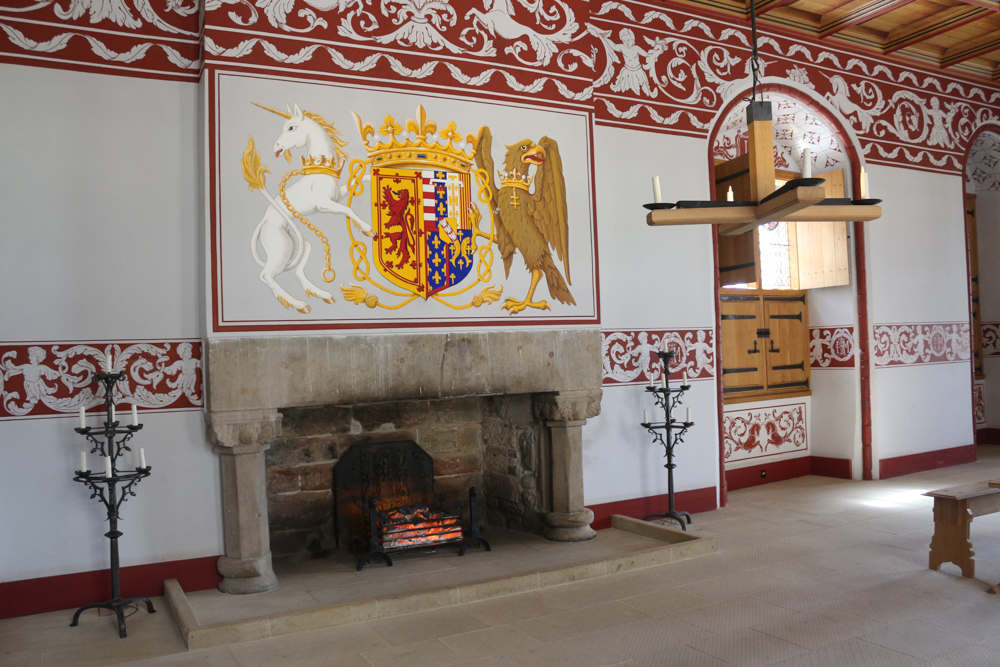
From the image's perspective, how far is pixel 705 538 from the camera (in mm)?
4797

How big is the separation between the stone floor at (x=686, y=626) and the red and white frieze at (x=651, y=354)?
1.41 m

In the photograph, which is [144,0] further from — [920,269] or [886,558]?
[920,269]

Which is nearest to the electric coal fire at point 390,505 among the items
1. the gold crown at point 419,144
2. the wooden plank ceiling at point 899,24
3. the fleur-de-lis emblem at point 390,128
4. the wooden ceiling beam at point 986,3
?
the gold crown at point 419,144

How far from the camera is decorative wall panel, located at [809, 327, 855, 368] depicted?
7168mm

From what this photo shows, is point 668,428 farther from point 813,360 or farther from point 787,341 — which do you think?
point 813,360

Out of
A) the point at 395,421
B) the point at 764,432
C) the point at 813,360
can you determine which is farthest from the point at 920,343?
the point at 395,421

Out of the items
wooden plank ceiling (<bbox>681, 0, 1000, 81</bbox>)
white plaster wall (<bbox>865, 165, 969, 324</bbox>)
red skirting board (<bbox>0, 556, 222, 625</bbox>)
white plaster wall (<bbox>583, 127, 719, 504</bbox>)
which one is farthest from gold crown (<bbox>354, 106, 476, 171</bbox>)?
white plaster wall (<bbox>865, 165, 969, 324</bbox>)

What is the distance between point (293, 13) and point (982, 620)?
474 cm

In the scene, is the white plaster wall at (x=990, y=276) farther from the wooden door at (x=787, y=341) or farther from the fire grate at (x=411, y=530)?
the fire grate at (x=411, y=530)

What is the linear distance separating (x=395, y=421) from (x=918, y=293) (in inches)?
212

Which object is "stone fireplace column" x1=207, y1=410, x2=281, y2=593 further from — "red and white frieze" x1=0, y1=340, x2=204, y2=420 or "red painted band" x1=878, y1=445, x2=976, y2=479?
"red painted band" x1=878, y1=445, x2=976, y2=479

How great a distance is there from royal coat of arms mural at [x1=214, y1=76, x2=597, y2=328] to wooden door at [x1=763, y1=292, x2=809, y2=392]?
9.67ft

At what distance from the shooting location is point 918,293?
24.3 feet

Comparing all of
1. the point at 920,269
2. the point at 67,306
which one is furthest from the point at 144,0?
the point at 920,269
